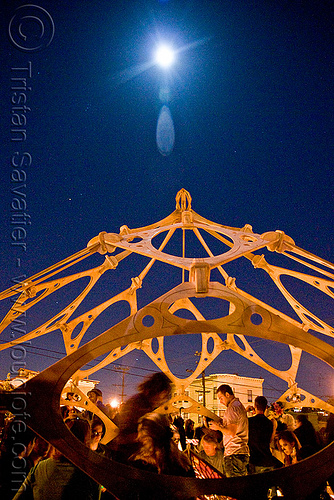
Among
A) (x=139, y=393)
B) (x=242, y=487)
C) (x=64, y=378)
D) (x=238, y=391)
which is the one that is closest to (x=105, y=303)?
(x=139, y=393)

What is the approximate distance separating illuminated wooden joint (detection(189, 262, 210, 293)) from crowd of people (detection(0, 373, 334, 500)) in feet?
8.64

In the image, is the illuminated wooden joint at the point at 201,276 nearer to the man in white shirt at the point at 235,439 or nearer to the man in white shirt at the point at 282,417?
the man in white shirt at the point at 235,439

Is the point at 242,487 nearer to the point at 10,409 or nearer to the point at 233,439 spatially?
the point at 233,439

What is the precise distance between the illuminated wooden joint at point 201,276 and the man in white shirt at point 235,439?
2.71 meters

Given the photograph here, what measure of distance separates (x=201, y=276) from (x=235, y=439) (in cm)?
319

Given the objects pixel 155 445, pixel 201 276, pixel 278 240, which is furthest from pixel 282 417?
pixel 201 276

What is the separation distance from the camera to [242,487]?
454 cm

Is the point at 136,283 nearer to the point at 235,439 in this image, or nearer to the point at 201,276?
the point at 235,439

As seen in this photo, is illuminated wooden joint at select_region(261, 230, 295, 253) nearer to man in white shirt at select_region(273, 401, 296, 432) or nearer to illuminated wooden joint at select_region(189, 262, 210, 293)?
illuminated wooden joint at select_region(189, 262, 210, 293)

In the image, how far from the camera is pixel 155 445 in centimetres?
688

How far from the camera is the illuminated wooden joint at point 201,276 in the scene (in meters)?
4.67

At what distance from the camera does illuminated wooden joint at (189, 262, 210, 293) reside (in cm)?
467

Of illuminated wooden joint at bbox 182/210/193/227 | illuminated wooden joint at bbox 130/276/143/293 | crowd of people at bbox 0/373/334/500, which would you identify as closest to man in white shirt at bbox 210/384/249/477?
crowd of people at bbox 0/373/334/500

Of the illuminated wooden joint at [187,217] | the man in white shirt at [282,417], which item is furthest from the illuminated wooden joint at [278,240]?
the man in white shirt at [282,417]
